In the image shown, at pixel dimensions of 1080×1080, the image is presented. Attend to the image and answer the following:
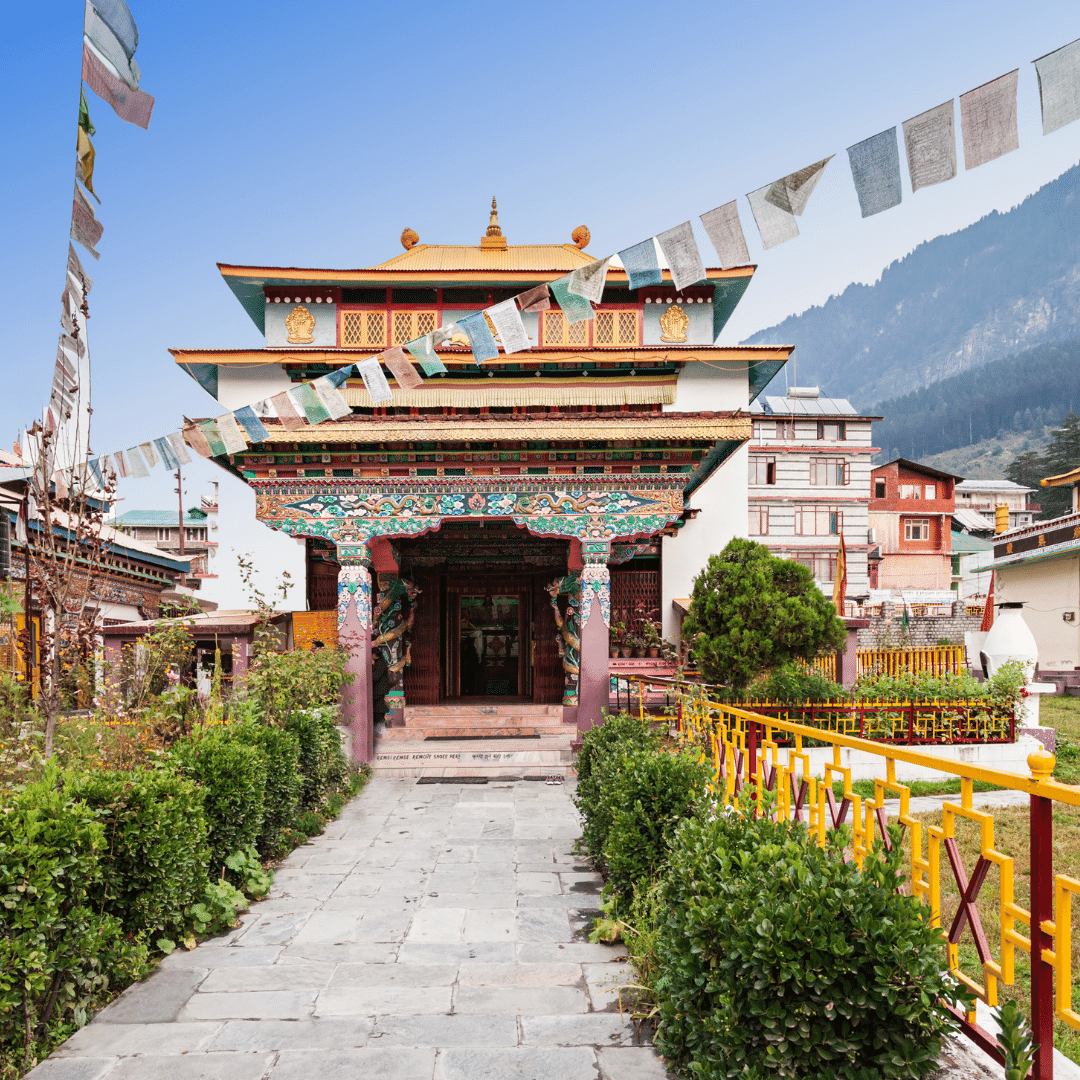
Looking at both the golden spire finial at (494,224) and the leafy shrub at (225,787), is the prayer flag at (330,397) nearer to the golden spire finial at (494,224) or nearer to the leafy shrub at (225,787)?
the leafy shrub at (225,787)

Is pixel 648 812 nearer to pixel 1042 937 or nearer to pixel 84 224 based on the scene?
pixel 1042 937

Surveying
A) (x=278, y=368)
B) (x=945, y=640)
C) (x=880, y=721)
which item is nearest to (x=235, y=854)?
(x=880, y=721)

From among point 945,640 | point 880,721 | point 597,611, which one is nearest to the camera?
point 880,721

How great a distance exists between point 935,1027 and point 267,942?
4.15m

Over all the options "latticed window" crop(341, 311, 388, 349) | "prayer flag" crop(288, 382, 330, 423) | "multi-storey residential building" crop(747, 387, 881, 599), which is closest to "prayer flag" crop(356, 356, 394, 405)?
A: "prayer flag" crop(288, 382, 330, 423)

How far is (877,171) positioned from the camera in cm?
468

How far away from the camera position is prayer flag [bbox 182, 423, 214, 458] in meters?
8.87

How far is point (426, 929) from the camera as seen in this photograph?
5582mm

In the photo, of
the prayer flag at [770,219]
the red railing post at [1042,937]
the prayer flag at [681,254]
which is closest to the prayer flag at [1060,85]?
the prayer flag at [770,219]

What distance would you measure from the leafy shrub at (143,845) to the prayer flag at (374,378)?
4097 millimetres

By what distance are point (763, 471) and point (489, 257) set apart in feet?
70.1

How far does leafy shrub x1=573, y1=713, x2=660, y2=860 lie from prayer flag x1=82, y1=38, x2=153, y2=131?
5.52 metres

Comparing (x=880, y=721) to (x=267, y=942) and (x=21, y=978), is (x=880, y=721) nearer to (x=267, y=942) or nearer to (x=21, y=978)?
(x=267, y=942)

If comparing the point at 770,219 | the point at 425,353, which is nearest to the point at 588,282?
the point at 770,219
